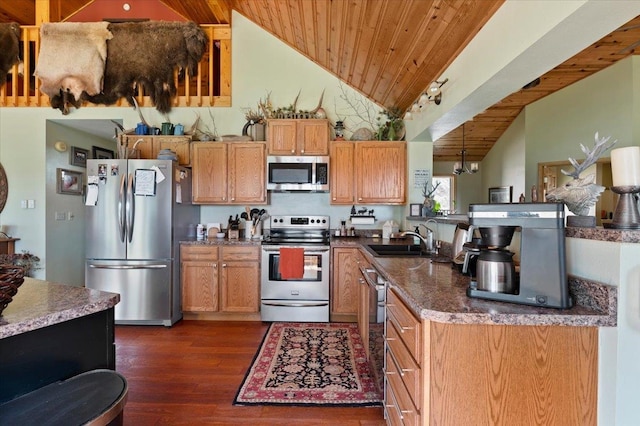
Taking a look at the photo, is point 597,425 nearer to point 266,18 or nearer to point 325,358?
point 325,358

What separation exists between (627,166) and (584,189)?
6.9 inches

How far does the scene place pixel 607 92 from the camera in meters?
4.06

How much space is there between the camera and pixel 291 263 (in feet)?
11.5

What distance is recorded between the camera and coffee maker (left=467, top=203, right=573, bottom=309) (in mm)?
1174

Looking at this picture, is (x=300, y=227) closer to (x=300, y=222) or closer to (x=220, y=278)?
(x=300, y=222)

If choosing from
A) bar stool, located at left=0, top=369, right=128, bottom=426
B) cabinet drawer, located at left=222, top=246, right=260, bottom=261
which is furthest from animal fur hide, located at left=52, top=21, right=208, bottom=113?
bar stool, located at left=0, top=369, right=128, bottom=426

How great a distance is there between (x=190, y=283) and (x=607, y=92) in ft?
18.1

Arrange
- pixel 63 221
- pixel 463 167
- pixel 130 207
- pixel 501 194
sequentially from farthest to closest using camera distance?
pixel 463 167
pixel 501 194
pixel 63 221
pixel 130 207

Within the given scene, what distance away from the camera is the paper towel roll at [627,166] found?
1113mm

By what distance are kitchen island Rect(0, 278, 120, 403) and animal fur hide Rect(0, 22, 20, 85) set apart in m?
4.25

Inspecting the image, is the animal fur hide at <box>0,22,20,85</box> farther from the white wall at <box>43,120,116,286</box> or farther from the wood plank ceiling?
the white wall at <box>43,120,116,286</box>

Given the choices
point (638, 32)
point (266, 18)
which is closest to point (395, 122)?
point (266, 18)

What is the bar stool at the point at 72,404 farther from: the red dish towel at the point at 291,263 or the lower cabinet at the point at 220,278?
the lower cabinet at the point at 220,278

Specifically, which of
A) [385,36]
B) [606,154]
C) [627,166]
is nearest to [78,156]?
[385,36]
